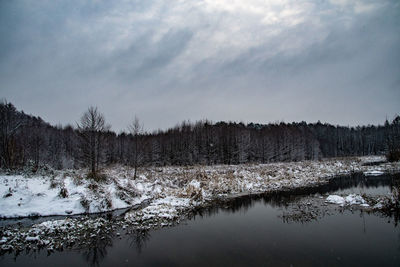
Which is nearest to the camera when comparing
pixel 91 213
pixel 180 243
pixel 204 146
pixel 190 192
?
pixel 180 243

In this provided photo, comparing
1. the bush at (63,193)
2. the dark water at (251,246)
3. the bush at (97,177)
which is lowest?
the dark water at (251,246)

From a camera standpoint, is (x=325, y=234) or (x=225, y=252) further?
(x=325, y=234)

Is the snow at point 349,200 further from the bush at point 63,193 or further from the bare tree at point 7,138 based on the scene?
the bare tree at point 7,138

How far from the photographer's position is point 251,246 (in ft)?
32.2

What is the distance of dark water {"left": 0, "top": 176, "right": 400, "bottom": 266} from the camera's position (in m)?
8.52

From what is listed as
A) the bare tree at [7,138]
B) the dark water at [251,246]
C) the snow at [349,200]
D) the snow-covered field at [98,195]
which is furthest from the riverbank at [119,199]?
the bare tree at [7,138]

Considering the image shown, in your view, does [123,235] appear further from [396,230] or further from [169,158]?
[169,158]

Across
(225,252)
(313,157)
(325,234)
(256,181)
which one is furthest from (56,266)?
(313,157)

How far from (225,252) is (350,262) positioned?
4.62m

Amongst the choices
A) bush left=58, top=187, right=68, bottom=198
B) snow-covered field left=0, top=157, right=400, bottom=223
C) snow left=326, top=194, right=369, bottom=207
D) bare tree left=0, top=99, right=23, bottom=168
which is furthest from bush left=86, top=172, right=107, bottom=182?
snow left=326, top=194, right=369, bottom=207

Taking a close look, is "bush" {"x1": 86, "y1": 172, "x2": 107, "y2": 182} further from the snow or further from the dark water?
the snow

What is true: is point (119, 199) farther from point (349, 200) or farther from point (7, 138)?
point (7, 138)

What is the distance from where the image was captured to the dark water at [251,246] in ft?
28.0

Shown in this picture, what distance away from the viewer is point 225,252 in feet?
30.6
